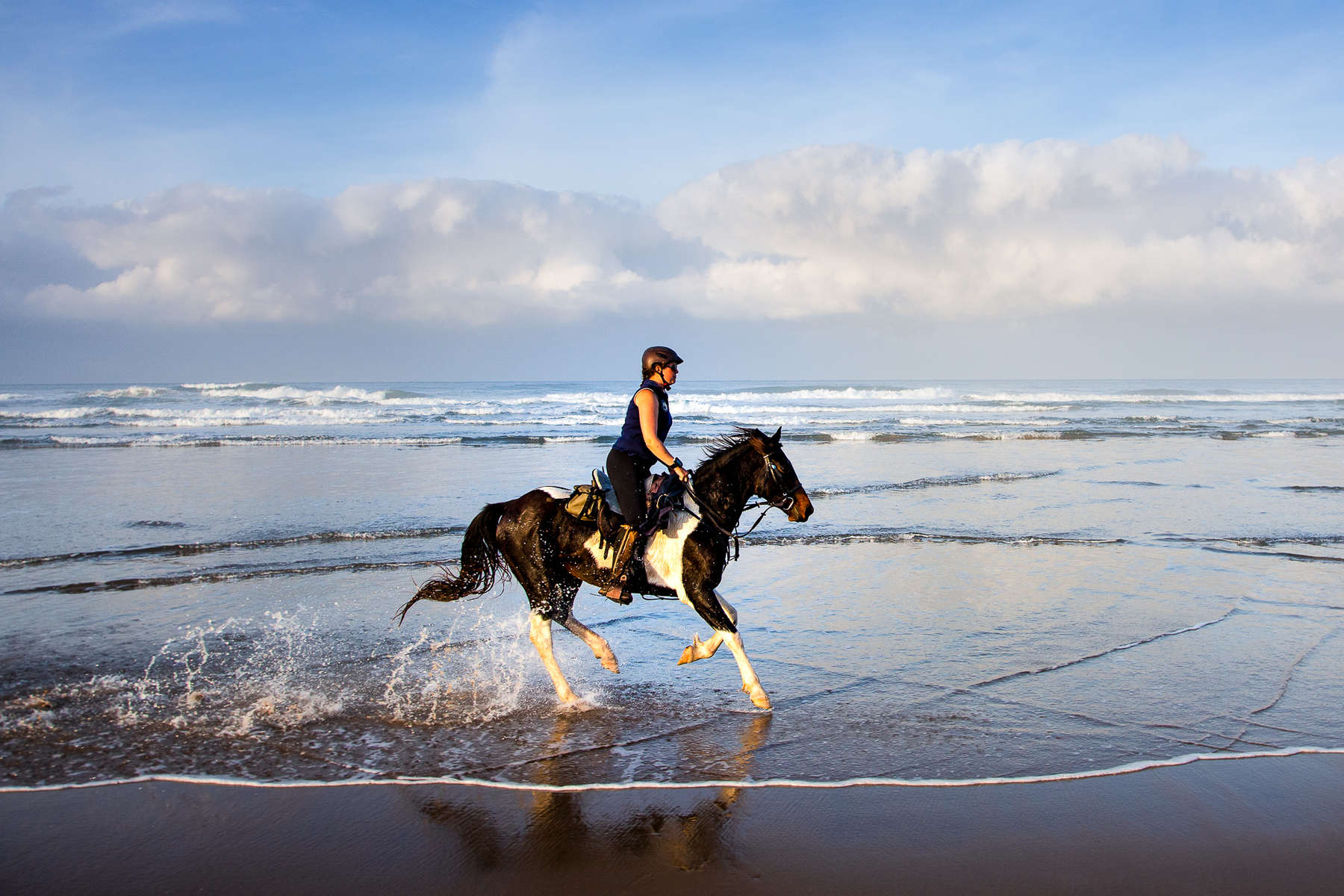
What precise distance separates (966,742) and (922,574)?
4702 millimetres

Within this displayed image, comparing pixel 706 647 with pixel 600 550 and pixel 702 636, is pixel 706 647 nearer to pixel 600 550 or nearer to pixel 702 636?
pixel 600 550

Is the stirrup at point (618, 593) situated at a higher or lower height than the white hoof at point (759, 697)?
higher

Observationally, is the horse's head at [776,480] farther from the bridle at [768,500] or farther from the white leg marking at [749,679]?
the white leg marking at [749,679]

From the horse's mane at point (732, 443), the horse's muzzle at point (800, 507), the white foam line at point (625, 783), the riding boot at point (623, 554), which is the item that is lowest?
the white foam line at point (625, 783)

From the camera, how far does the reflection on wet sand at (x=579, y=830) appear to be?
3820 millimetres

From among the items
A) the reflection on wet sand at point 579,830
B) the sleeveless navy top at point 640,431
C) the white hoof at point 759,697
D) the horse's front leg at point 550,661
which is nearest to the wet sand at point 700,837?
the reflection on wet sand at point 579,830

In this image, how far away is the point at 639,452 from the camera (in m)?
5.88

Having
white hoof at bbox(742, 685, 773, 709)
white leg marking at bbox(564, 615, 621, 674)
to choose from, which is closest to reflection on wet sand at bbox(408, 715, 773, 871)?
white hoof at bbox(742, 685, 773, 709)

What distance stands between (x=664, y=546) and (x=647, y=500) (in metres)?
0.33

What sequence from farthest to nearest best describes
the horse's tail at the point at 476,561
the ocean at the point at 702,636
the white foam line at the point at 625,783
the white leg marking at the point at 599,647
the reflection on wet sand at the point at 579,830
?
the horse's tail at the point at 476,561
the white leg marking at the point at 599,647
the ocean at the point at 702,636
the white foam line at the point at 625,783
the reflection on wet sand at the point at 579,830

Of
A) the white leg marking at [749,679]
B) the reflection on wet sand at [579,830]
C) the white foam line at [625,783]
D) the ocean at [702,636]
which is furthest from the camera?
the white leg marking at [749,679]

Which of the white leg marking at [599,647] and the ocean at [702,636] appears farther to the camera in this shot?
the white leg marking at [599,647]

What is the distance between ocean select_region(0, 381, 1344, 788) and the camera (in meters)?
4.96

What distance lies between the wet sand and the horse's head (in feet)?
6.24
